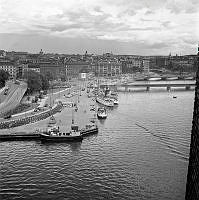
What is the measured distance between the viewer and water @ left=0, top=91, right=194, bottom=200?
1584 cm

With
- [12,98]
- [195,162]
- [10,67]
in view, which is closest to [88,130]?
[12,98]

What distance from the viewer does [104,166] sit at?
746 inches

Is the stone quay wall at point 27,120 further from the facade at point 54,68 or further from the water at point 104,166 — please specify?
the facade at point 54,68

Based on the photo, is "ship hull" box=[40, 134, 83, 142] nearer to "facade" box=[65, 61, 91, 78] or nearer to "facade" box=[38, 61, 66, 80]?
"facade" box=[38, 61, 66, 80]

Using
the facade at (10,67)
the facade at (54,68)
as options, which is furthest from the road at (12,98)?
the facade at (54,68)

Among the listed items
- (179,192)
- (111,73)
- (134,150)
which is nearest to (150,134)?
(134,150)

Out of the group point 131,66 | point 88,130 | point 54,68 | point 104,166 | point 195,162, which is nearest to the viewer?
point 195,162

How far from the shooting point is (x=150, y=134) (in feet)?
86.2

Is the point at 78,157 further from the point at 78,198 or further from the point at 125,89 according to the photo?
the point at 125,89

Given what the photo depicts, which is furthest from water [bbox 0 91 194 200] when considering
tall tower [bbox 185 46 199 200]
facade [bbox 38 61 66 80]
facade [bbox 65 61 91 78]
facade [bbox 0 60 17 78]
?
facade [bbox 65 61 91 78]

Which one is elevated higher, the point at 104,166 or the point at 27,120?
the point at 27,120

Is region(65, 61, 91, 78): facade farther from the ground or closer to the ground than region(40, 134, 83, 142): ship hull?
farther from the ground

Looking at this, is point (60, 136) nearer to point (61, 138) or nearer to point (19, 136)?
point (61, 138)

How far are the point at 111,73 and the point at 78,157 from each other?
3323 inches
